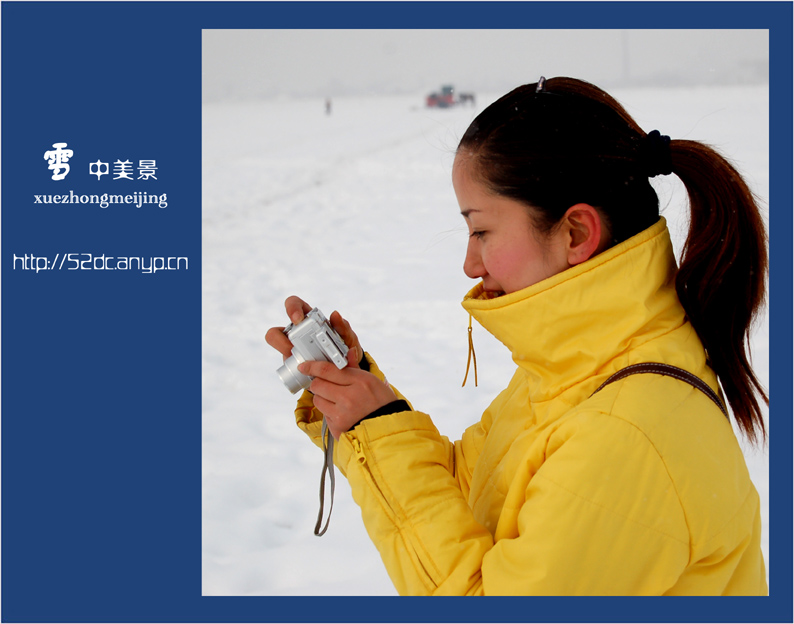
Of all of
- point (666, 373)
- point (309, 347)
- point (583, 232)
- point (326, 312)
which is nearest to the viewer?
point (666, 373)

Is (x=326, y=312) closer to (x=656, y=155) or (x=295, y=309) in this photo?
(x=295, y=309)

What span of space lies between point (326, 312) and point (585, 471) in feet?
12.6

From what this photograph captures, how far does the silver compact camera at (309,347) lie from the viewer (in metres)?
1.49

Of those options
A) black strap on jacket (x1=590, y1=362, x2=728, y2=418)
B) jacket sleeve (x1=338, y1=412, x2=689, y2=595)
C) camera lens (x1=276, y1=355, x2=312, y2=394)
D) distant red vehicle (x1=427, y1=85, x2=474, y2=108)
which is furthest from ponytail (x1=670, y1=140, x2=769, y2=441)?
distant red vehicle (x1=427, y1=85, x2=474, y2=108)

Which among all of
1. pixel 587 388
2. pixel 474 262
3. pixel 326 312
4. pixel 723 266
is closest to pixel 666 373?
pixel 587 388

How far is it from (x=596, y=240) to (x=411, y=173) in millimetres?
10212

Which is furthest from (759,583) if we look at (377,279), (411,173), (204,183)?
(411,173)

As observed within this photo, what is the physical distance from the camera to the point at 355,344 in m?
1.73

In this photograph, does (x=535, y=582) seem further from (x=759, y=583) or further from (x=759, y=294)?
(x=759, y=294)

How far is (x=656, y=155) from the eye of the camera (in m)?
1.28

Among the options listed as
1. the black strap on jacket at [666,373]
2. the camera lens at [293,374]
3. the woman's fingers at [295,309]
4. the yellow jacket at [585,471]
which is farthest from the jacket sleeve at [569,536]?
the woman's fingers at [295,309]

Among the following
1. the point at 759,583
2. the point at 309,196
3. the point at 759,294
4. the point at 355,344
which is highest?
the point at 309,196

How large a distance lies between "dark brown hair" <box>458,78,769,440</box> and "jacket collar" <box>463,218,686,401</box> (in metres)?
0.06

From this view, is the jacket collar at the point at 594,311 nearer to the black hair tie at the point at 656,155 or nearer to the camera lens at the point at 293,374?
the black hair tie at the point at 656,155
